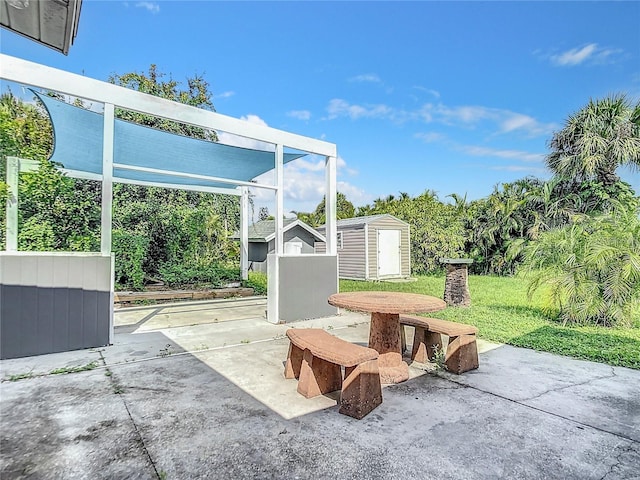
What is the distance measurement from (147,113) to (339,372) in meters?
4.07

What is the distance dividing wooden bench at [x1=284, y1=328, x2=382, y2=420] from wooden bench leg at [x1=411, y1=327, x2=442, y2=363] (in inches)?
44.2

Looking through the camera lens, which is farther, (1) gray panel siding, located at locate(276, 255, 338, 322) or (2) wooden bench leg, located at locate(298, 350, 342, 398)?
(1) gray panel siding, located at locate(276, 255, 338, 322)

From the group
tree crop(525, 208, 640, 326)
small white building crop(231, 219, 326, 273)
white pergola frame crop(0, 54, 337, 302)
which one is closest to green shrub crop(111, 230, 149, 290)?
white pergola frame crop(0, 54, 337, 302)

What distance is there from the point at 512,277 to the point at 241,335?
41.0ft

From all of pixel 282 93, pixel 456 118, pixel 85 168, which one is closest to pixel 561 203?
pixel 456 118

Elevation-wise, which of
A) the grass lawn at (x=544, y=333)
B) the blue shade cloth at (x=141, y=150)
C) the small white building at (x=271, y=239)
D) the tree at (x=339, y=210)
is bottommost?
the grass lawn at (x=544, y=333)

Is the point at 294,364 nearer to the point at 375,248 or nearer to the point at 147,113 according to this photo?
the point at 147,113

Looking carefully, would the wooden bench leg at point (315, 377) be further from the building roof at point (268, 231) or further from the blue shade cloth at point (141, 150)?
the building roof at point (268, 231)

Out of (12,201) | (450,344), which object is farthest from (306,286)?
(12,201)

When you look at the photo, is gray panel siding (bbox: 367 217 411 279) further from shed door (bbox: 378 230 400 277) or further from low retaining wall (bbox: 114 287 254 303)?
low retaining wall (bbox: 114 287 254 303)

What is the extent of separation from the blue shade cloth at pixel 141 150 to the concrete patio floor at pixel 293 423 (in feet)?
10.7

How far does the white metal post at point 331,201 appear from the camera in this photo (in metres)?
6.52

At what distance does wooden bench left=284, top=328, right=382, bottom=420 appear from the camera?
2.49 m

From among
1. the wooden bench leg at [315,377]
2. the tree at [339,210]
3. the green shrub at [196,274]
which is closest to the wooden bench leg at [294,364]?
the wooden bench leg at [315,377]
